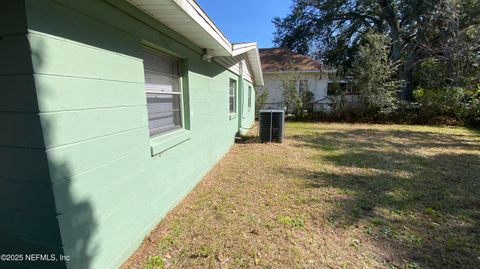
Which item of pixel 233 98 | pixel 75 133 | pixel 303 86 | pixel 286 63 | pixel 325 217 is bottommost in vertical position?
Answer: pixel 325 217

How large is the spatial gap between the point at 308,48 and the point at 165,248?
22.7m

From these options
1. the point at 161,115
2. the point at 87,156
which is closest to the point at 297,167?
the point at 161,115

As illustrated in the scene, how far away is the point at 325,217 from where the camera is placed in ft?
10.6

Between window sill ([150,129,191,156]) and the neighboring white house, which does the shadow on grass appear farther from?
the neighboring white house

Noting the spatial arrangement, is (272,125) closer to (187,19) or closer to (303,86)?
(187,19)

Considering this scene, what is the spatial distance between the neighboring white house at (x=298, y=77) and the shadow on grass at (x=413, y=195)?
861 cm

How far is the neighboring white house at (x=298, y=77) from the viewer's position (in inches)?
621

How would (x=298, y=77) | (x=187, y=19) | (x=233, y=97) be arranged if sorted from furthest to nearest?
(x=298, y=77), (x=233, y=97), (x=187, y=19)

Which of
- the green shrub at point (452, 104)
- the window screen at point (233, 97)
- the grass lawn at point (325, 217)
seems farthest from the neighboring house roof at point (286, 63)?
the grass lawn at point (325, 217)

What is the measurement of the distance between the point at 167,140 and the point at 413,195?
3.88 meters

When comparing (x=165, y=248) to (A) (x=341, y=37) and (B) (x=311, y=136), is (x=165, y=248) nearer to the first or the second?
(B) (x=311, y=136)

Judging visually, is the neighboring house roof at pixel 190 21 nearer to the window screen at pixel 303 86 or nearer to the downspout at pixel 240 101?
the downspout at pixel 240 101

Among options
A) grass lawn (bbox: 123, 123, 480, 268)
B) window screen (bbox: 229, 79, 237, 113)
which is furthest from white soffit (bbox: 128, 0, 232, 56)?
window screen (bbox: 229, 79, 237, 113)

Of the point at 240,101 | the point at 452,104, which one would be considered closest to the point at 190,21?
the point at 240,101
